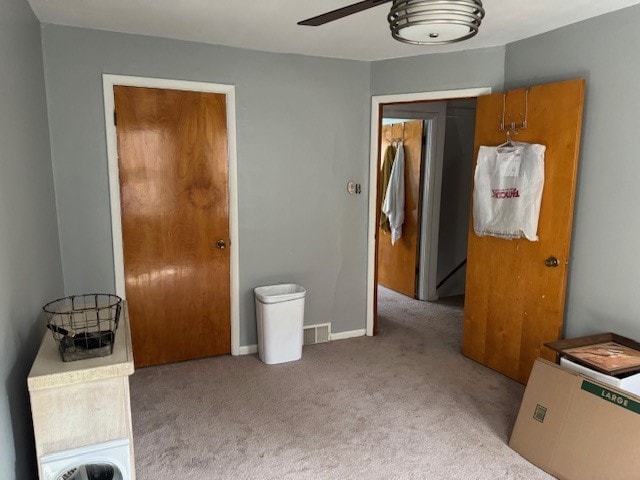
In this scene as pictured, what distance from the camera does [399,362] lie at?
3.48m

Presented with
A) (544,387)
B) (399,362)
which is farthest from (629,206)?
(399,362)

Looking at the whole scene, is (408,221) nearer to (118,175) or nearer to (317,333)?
(317,333)

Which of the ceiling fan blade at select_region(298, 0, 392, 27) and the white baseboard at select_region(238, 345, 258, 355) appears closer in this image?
the ceiling fan blade at select_region(298, 0, 392, 27)

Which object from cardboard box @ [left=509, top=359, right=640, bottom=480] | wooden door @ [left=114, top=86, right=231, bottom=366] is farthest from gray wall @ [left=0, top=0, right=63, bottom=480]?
cardboard box @ [left=509, top=359, right=640, bottom=480]

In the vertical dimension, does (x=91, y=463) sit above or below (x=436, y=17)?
below

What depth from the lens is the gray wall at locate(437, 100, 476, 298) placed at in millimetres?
5125

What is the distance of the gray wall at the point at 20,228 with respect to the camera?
1.67m

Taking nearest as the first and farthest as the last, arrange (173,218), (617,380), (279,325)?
1. (617,380)
2. (173,218)
3. (279,325)

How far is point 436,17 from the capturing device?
149 centimetres

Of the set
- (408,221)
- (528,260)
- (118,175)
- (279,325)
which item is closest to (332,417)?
(279,325)

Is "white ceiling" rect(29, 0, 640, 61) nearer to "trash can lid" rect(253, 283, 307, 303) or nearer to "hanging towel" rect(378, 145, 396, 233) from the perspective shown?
"trash can lid" rect(253, 283, 307, 303)

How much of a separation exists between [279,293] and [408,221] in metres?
2.14

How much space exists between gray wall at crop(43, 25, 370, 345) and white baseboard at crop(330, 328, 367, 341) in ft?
0.17

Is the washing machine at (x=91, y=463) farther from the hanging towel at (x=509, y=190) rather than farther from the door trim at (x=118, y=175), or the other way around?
the hanging towel at (x=509, y=190)
